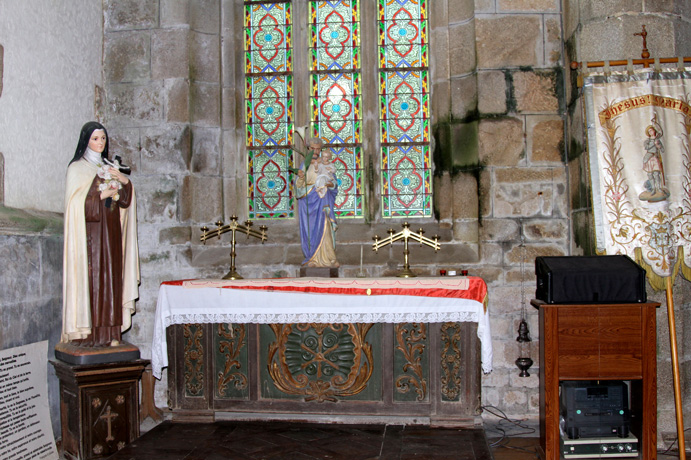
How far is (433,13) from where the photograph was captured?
6.19 meters

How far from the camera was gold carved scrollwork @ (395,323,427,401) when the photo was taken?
15.6 feet

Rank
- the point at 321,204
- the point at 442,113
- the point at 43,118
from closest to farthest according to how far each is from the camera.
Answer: the point at 43,118, the point at 321,204, the point at 442,113

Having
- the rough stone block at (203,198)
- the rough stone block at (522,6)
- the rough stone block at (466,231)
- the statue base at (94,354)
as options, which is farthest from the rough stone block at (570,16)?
the statue base at (94,354)

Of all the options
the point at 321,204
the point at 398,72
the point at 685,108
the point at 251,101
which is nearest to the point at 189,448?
the point at 321,204

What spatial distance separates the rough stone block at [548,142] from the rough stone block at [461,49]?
89 centimetres

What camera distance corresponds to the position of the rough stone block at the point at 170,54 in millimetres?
5945

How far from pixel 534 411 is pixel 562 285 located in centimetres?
184

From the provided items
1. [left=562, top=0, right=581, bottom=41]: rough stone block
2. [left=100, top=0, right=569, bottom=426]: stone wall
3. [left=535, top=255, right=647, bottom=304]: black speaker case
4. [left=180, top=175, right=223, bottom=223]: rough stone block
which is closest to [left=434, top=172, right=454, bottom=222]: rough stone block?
[left=100, top=0, right=569, bottom=426]: stone wall

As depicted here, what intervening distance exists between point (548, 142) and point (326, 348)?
2.73 m

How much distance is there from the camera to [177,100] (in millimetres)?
5918

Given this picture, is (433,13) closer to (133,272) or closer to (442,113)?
(442,113)

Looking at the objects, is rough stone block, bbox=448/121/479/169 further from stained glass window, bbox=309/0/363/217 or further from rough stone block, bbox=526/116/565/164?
stained glass window, bbox=309/0/363/217

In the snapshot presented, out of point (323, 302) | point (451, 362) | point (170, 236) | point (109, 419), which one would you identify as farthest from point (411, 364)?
point (170, 236)

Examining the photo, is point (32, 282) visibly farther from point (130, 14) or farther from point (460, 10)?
point (460, 10)
